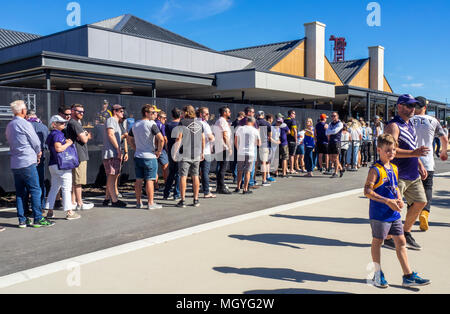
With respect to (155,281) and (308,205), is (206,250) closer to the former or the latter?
(155,281)

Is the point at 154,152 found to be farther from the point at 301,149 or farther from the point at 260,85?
the point at 260,85

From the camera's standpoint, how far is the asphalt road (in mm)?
4938

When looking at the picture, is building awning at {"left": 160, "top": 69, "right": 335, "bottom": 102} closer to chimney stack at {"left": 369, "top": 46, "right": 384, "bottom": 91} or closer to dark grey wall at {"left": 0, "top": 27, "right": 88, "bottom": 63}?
dark grey wall at {"left": 0, "top": 27, "right": 88, "bottom": 63}

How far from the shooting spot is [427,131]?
5.82 meters

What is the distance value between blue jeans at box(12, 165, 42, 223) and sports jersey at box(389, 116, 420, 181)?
5.14m

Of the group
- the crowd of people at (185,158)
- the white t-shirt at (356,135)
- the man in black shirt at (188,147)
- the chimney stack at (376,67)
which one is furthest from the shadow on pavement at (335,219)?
the chimney stack at (376,67)

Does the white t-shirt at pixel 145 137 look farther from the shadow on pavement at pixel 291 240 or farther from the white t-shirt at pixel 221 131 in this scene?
the shadow on pavement at pixel 291 240

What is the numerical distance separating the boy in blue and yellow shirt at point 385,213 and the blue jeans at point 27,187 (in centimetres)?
473

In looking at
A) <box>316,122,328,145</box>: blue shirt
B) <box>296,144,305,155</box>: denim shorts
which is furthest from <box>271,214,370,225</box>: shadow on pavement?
<box>296,144,305,155</box>: denim shorts

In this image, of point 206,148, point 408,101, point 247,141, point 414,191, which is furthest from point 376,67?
point 408,101

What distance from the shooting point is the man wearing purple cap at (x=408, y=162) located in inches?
197

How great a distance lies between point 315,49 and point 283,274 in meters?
25.1

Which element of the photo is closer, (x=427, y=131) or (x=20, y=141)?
(x=427, y=131)

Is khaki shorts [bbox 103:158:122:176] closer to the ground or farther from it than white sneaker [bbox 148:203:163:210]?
farther from it
